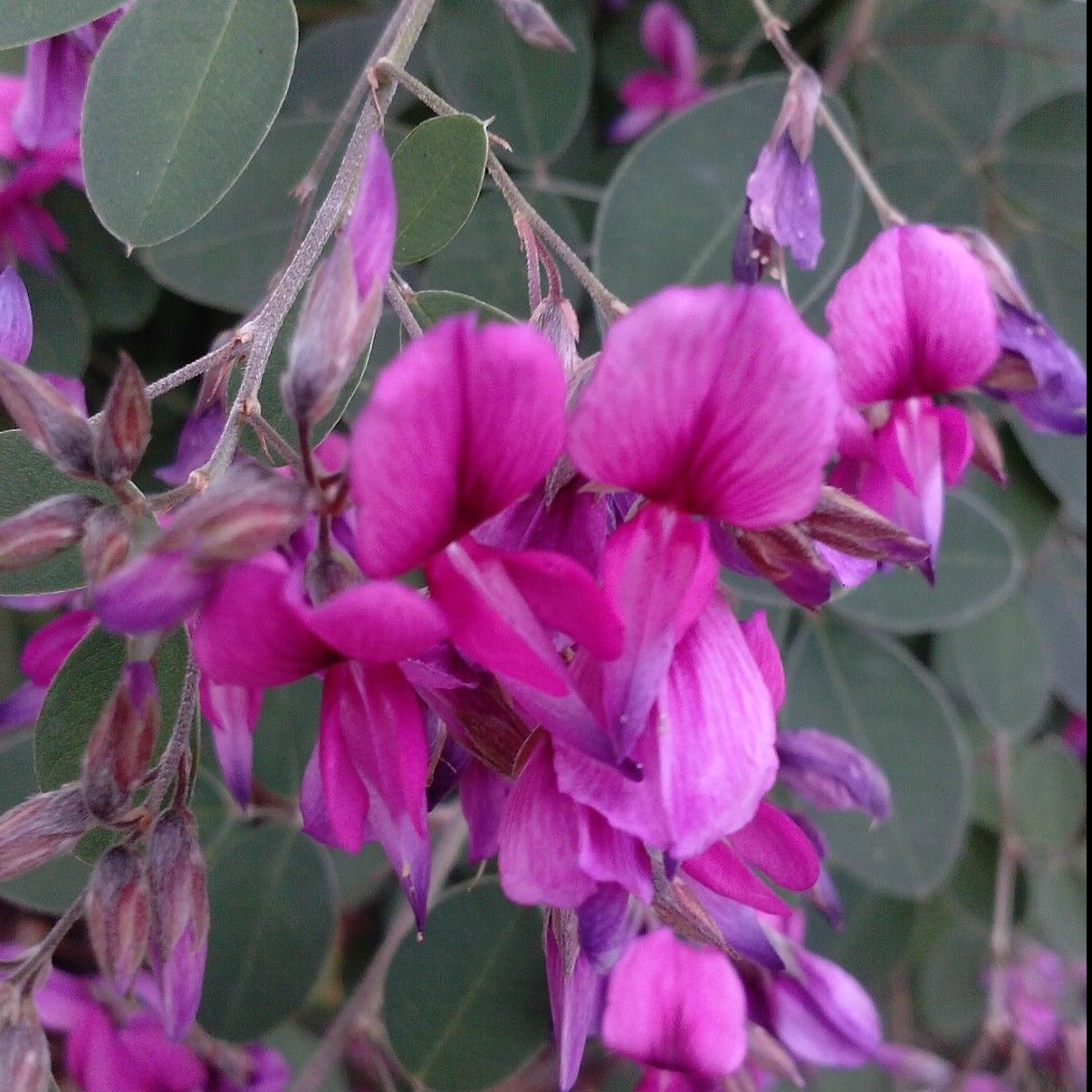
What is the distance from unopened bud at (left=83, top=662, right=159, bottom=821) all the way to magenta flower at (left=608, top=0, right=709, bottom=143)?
3.32 feet

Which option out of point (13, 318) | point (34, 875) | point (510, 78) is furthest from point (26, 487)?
point (510, 78)

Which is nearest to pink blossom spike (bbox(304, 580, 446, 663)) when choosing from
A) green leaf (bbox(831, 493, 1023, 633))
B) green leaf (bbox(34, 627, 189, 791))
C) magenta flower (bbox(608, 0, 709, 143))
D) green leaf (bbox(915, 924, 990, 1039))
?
green leaf (bbox(34, 627, 189, 791))

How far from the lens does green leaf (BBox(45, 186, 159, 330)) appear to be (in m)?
1.05

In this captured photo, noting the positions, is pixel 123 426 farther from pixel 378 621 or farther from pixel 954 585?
pixel 954 585

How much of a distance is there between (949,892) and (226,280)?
3.80 feet

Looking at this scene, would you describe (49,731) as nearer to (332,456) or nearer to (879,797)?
(332,456)

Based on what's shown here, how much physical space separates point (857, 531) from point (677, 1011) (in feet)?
1.18

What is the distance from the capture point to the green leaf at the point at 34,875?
2.71 feet

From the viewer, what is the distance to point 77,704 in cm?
58

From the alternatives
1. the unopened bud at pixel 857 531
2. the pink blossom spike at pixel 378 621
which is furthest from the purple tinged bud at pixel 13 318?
the unopened bud at pixel 857 531

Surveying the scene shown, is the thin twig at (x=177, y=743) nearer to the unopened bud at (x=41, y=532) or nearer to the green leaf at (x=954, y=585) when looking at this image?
the unopened bud at (x=41, y=532)

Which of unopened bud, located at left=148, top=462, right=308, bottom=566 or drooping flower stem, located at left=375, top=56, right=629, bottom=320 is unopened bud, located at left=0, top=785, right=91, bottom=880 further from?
drooping flower stem, located at left=375, top=56, right=629, bottom=320

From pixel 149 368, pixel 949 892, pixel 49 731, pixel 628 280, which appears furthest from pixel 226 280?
pixel 949 892

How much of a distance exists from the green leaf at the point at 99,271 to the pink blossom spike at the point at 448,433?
765 mm
